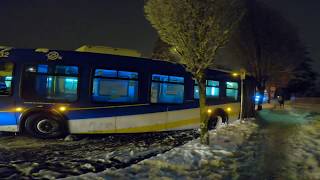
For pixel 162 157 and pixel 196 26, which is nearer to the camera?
pixel 162 157

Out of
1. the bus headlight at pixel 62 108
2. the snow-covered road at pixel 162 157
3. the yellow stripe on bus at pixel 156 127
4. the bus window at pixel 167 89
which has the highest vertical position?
the bus window at pixel 167 89

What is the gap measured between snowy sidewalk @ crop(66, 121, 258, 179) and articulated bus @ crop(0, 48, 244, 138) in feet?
8.55

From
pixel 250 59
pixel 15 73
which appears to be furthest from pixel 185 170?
pixel 250 59

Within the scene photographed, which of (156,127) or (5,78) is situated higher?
(5,78)

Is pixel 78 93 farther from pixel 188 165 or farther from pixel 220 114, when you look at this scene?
pixel 220 114

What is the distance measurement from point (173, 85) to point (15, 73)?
5.37 metres

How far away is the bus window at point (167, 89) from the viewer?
13.8 metres

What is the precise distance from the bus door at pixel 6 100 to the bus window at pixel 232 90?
28.4ft

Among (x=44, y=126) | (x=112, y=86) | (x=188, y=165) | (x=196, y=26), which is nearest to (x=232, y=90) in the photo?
(x=112, y=86)

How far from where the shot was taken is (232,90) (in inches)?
677

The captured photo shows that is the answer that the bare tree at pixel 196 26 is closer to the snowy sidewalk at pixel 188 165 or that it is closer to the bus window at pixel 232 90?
the snowy sidewalk at pixel 188 165

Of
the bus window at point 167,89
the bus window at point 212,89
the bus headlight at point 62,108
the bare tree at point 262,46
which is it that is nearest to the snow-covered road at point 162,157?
the bus headlight at point 62,108

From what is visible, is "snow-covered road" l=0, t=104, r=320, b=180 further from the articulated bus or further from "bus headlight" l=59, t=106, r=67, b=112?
"bus headlight" l=59, t=106, r=67, b=112

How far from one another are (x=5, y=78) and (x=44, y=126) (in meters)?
1.91
